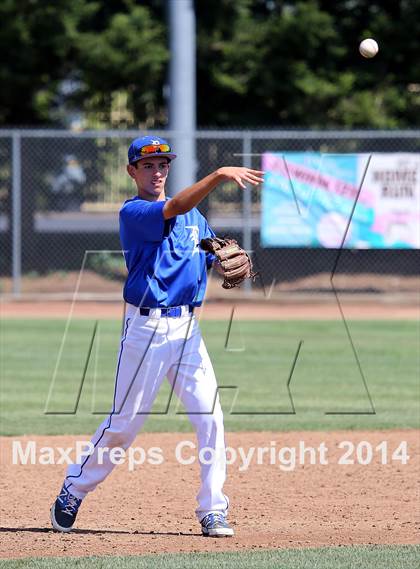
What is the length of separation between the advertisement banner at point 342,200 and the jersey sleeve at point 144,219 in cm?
1268

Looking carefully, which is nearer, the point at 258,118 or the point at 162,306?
the point at 162,306

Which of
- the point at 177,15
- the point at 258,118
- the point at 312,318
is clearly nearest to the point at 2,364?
the point at 312,318

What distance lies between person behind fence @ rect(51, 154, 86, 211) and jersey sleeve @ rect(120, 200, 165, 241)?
16615mm

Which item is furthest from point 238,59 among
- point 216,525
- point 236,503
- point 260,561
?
point 260,561

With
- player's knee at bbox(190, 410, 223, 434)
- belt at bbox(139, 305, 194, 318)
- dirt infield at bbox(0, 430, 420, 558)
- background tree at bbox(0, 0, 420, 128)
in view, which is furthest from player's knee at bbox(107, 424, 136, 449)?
background tree at bbox(0, 0, 420, 128)

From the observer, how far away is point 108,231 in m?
23.6

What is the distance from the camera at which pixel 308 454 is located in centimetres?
819

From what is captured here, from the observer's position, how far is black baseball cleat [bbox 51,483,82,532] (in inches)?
229

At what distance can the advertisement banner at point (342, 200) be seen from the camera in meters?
18.2

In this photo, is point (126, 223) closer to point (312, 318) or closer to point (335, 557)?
point (335, 557)

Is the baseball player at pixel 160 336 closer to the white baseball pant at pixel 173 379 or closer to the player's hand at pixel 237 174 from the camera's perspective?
the white baseball pant at pixel 173 379

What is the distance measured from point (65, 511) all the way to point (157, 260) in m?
1.47

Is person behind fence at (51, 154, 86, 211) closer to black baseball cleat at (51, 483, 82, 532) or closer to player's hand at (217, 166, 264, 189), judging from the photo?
black baseball cleat at (51, 483, 82, 532)

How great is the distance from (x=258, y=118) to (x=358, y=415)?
45.0 feet
